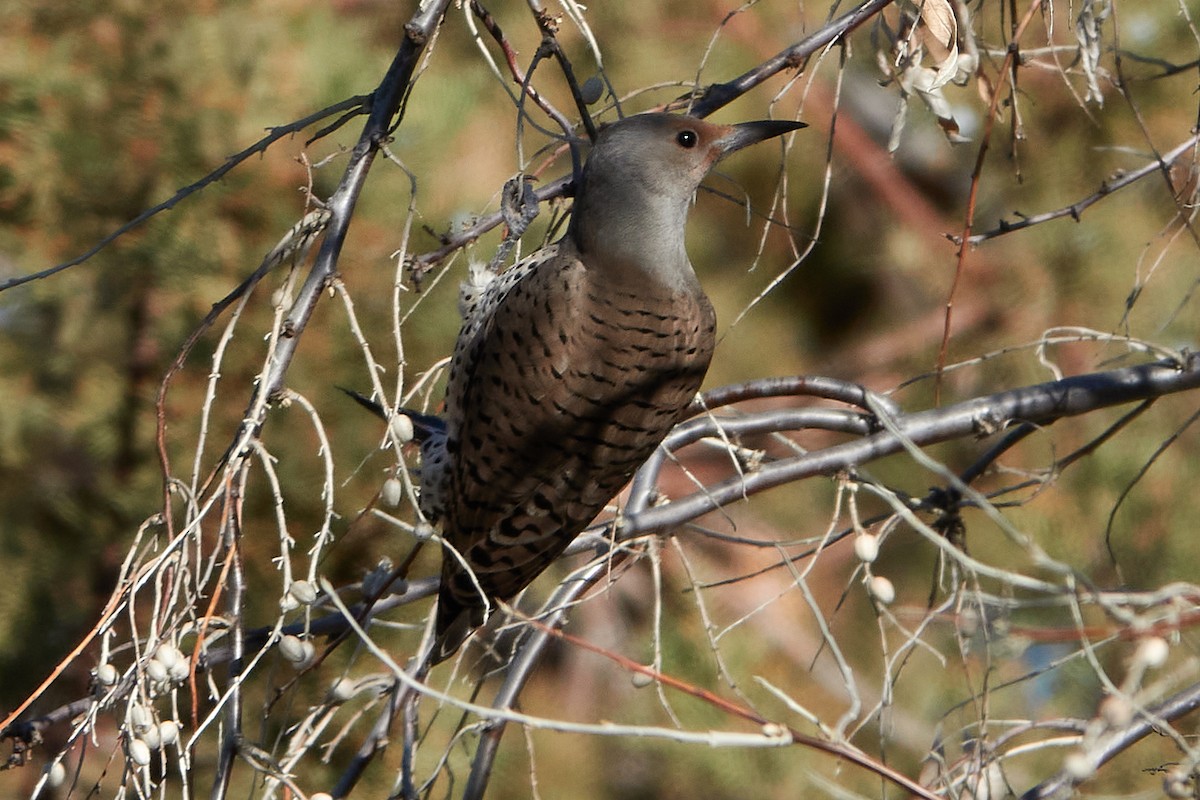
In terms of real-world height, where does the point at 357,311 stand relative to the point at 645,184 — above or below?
above

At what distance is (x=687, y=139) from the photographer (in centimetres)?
240

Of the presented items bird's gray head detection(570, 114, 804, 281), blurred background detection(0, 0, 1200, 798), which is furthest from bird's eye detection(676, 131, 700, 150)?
blurred background detection(0, 0, 1200, 798)

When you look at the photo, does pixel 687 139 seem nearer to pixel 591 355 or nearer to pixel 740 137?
pixel 740 137

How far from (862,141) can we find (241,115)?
3192 mm

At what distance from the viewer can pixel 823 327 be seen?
252 inches

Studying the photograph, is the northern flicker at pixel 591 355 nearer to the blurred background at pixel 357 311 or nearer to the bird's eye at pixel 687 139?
the bird's eye at pixel 687 139

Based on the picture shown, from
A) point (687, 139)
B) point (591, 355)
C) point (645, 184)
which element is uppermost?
point (687, 139)

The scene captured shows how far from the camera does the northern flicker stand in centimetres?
230

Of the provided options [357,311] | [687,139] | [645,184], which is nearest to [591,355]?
[645,184]

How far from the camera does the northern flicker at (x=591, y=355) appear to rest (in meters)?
2.30

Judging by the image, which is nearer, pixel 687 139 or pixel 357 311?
pixel 687 139

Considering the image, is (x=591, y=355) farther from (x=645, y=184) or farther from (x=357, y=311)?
(x=357, y=311)

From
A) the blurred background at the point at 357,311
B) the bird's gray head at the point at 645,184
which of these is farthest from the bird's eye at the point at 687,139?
the blurred background at the point at 357,311

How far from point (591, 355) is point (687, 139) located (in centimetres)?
43
